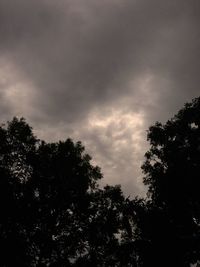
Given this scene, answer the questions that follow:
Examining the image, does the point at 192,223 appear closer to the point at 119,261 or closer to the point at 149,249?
the point at 149,249

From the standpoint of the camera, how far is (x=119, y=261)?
3294 centimetres

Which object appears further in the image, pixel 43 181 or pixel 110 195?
pixel 110 195

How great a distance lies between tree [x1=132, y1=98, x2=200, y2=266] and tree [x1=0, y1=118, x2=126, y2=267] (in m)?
→ 3.37

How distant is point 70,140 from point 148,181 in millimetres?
9190

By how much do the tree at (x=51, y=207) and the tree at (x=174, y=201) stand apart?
11.0 ft

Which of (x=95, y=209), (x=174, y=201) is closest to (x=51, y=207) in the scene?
(x=95, y=209)

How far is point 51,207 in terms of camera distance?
32.6 metres

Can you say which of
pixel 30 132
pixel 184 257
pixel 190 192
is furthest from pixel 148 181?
pixel 30 132

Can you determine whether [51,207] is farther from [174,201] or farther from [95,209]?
[174,201]

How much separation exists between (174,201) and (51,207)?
11.0 meters

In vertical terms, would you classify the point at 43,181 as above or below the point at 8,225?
above

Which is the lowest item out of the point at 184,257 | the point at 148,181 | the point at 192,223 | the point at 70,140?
the point at 184,257

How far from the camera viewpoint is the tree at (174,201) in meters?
30.1

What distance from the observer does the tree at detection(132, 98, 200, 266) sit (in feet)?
98.6
